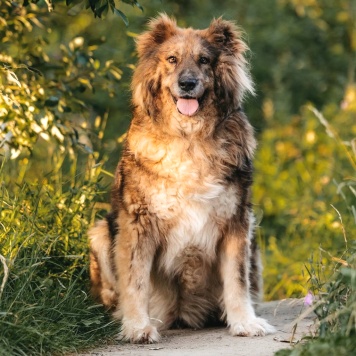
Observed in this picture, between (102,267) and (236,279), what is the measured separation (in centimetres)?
93

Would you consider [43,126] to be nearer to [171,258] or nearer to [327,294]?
[171,258]

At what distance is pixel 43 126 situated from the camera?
21.2 feet

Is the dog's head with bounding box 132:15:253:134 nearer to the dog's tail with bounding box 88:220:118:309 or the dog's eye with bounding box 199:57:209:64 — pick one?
the dog's eye with bounding box 199:57:209:64

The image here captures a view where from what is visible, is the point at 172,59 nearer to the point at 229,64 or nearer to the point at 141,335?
the point at 229,64

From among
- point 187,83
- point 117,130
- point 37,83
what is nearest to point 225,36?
point 187,83

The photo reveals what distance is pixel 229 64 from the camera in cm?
565

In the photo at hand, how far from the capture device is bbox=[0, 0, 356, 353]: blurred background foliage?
580 centimetres

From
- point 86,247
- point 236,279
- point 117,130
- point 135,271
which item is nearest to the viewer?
point 135,271

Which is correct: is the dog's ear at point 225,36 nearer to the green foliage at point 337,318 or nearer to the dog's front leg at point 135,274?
the dog's front leg at point 135,274

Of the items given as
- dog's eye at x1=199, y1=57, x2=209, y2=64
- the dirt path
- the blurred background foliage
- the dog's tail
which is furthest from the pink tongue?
the dirt path

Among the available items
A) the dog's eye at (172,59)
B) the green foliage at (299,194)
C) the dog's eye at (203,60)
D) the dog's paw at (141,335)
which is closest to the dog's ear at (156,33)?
the dog's eye at (172,59)

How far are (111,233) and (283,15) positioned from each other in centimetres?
746

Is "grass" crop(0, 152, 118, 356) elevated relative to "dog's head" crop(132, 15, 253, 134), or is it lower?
lower

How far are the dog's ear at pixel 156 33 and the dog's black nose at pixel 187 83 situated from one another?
18.5 inches
